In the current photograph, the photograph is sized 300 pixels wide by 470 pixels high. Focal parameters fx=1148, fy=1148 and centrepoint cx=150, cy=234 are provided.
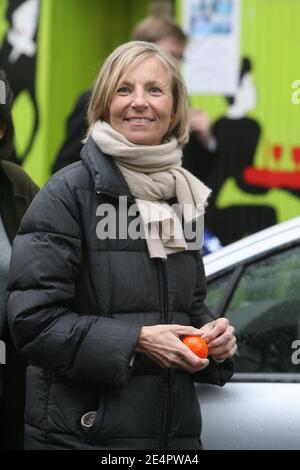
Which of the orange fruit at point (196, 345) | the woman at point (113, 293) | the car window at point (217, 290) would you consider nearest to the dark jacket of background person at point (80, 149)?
the car window at point (217, 290)

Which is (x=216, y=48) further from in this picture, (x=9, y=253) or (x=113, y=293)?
(x=113, y=293)

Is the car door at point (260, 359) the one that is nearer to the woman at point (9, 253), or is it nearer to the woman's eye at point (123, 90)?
the woman at point (9, 253)

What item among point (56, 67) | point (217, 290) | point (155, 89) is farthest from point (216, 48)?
point (155, 89)

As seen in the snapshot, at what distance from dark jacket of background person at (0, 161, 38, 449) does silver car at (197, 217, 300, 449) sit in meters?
0.58

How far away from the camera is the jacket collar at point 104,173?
3.00 meters

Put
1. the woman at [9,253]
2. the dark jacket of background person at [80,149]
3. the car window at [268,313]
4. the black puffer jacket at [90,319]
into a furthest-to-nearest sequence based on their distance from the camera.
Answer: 1. the dark jacket of background person at [80,149]
2. the car window at [268,313]
3. the woman at [9,253]
4. the black puffer jacket at [90,319]

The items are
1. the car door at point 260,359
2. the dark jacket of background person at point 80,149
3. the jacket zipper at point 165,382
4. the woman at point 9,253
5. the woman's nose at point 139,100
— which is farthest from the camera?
the dark jacket of background person at point 80,149

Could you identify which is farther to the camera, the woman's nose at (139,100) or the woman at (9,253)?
the woman at (9,253)

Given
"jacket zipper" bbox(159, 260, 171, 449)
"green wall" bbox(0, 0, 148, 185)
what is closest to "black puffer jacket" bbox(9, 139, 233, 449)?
"jacket zipper" bbox(159, 260, 171, 449)

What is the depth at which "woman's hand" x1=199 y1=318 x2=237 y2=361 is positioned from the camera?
3025 mm

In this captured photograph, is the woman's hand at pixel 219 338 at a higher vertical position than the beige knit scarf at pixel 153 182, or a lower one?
lower

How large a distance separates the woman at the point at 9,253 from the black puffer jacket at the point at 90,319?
335 mm

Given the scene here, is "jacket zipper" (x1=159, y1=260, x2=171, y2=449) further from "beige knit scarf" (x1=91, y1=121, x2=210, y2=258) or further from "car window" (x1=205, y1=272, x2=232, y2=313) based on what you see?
"car window" (x1=205, y1=272, x2=232, y2=313)

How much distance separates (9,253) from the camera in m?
3.33
